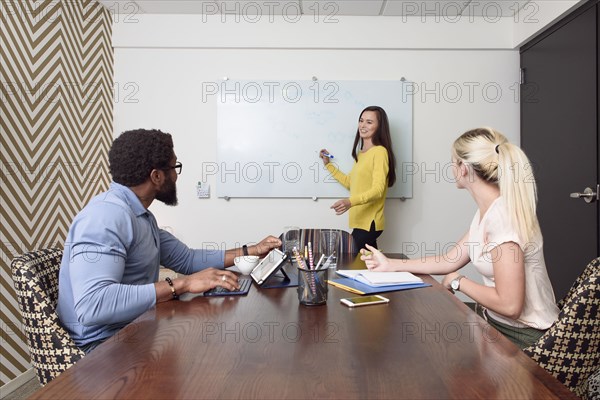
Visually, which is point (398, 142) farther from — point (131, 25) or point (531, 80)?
point (131, 25)

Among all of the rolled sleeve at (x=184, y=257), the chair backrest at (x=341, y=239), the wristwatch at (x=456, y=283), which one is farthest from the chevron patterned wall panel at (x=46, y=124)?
the wristwatch at (x=456, y=283)

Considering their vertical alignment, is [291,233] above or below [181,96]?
below

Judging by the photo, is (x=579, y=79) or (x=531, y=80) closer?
(x=579, y=79)

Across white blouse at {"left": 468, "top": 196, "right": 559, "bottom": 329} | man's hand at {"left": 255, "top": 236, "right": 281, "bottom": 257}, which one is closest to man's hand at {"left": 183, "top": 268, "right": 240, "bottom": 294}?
man's hand at {"left": 255, "top": 236, "right": 281, "bottom": 257}

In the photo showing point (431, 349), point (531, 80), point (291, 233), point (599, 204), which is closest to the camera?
point (431, 349)

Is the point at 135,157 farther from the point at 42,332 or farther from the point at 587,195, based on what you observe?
the point at 587,195

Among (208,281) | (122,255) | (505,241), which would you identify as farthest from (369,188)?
(122,255)

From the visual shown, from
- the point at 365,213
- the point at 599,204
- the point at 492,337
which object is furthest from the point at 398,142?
the point at 492,337

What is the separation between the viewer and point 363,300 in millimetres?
1418

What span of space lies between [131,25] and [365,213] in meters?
2.38

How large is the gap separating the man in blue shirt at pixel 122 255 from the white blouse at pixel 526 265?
842 mm

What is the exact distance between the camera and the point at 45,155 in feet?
9.73

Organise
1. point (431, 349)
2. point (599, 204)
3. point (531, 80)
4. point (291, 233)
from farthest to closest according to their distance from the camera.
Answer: point (531, 80)
point (599, 204)
point (291, 233)
point (431, 349)

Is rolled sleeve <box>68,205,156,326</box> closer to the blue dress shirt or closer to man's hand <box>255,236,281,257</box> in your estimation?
the blue dress shirt
